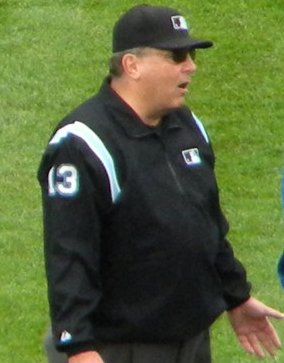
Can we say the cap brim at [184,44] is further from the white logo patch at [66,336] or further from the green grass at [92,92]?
the green grass at [92,92]

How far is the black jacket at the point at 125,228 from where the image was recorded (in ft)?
17.3

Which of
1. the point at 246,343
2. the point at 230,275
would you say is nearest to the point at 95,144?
the point at 230,275

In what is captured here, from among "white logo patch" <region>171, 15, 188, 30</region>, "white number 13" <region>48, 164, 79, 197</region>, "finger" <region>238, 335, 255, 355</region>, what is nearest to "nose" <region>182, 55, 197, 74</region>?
"white logo patch" <region>171, 15, 188, 30</region>

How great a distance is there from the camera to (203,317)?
556 cm

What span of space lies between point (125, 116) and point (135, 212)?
320 millimetres

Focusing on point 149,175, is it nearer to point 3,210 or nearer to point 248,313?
point 248,313

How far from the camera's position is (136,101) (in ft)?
17.9

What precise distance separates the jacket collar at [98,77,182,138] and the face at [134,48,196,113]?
66 mm

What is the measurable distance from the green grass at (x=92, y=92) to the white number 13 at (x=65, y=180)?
2768 mm

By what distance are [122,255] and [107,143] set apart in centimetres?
37

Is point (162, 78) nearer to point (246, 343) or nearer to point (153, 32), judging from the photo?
point (153, 32)

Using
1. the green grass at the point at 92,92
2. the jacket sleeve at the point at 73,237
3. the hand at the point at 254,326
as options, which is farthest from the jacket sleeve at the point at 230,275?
the green grass at the point at 92,92

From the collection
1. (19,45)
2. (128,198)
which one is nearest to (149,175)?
(128,198)

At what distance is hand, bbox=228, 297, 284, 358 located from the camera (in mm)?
5898
